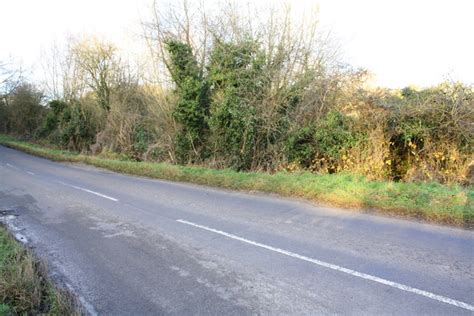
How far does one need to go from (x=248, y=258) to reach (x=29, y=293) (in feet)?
9.78

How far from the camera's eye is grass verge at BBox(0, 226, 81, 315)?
3643 millimetres

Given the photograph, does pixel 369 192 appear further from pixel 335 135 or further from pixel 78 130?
pixel 78 130

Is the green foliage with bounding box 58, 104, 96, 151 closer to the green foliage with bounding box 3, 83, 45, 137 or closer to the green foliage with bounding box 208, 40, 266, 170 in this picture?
the green foliage with bounding box 3, 83, 45, 137

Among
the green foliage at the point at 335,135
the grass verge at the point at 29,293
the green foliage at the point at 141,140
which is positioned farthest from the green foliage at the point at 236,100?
the grass verge at the point at 29,293

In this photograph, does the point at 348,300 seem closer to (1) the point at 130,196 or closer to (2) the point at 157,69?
(1) the point at 130,196

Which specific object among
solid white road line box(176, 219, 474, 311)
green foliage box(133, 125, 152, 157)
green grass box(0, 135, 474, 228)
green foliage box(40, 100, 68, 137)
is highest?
green foliage box(40, 100, 68, 137)

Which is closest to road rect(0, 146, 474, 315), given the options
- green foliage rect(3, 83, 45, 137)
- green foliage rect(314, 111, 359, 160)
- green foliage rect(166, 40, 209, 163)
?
green foliage rect(314, 111, 359, 160)

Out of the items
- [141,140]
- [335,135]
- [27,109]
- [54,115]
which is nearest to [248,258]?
[335,135]

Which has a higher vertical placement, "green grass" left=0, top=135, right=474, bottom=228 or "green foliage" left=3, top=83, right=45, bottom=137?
"green foliage" left=3, top=83, right=45, bottom=137

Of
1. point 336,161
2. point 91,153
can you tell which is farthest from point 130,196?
point 91,153

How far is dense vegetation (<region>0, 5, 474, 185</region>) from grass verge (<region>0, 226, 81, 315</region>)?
372 inches

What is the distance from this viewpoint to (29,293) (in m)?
3.88

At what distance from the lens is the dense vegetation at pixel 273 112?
1033 cm

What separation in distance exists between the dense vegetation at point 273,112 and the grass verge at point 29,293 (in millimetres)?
9443
